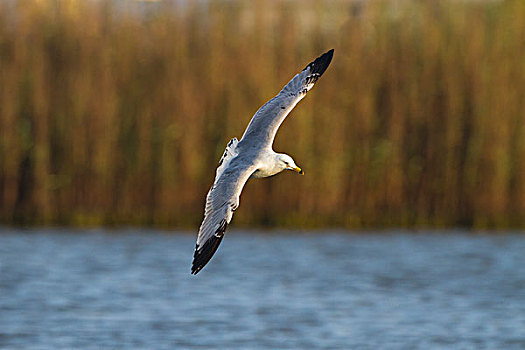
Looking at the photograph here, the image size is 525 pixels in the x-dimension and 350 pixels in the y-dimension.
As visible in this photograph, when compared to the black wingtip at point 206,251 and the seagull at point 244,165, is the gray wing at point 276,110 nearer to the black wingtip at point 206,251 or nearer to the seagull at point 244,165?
the seagull at point 244,165

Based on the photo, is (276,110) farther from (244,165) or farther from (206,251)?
(206,251)

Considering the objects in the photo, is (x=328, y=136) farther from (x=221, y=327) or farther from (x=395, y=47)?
(x=221, y=327)

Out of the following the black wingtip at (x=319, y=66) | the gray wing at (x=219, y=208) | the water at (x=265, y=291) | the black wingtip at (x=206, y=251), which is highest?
the black wingtip at (x=319, y=66)

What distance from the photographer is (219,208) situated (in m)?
5.94

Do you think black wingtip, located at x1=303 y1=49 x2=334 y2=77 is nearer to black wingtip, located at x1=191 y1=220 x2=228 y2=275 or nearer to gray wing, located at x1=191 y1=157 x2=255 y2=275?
gray wing, located at x1=191 y1=157 x2=255 y2=275

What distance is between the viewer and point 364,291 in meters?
10.9

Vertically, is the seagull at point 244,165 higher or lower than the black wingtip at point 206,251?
higher

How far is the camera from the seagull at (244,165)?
19.0 feet

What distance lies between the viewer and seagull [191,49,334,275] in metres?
5.80

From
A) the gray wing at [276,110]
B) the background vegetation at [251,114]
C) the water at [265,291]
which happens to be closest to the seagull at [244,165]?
the gray wing at [276,110]

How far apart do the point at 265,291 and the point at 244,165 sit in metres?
4.74

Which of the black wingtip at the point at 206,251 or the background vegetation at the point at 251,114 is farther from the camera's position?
the background vegetation at the point at 251,114

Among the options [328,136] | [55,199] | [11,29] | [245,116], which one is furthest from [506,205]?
[11,29]

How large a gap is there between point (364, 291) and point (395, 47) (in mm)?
4258
